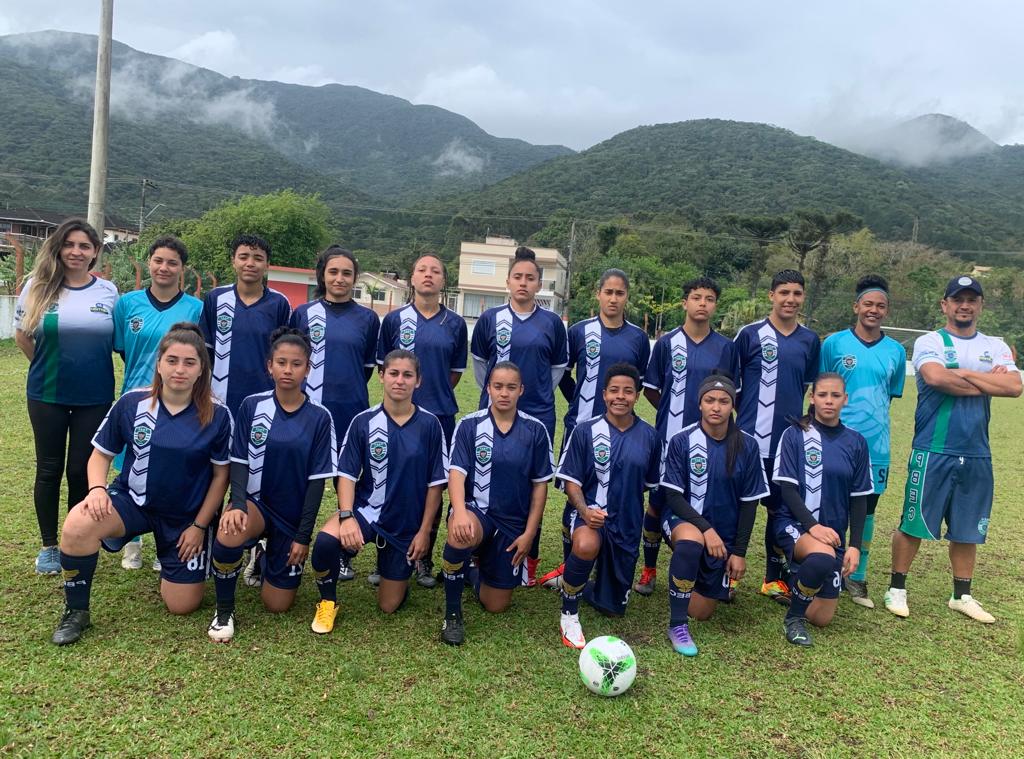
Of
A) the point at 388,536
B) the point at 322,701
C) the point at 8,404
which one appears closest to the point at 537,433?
the point at 388,536

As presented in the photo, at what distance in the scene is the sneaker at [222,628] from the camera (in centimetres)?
324

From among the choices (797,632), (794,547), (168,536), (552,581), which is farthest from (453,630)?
(794,547)

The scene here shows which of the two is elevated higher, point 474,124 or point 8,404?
point 474,124

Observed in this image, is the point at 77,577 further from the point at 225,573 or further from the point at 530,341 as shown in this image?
the point at 530,341

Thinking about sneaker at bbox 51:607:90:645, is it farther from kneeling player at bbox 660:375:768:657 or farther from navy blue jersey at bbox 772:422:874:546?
navy blue jersey at bbox 772:422:874:546

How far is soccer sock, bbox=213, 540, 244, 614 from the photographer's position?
332cm

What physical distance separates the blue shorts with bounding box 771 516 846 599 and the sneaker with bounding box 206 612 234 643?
3054 mm

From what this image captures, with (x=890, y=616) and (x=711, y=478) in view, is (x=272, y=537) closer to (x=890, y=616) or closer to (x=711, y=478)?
(x=711, y=478)

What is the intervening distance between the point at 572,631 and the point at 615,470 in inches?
35.7

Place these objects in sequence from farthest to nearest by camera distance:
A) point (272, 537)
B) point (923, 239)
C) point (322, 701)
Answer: point (923, 239)
point (272, 537)
point (322, 701)

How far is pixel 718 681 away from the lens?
3211mm

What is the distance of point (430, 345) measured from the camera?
4250mm

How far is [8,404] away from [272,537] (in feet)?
22.2

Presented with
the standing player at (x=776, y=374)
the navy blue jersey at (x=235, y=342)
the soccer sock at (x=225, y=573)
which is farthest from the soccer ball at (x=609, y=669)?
the navy blue jersey at (x=235, y=342)
